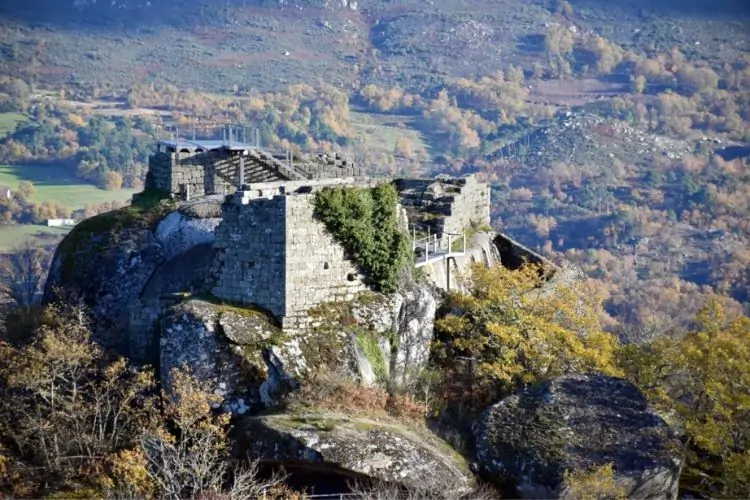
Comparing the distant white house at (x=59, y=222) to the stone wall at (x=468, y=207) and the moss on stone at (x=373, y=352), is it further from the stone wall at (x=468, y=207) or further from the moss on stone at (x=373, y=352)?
the moss on stone at (x=373, y=352)

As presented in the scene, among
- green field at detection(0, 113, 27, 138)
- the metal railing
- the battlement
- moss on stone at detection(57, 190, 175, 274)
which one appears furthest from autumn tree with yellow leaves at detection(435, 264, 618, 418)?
green field at detection(0, 113, 27, 138)

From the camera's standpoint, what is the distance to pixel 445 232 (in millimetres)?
49469

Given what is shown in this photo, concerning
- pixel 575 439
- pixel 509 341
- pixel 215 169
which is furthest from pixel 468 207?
pixel 575 439

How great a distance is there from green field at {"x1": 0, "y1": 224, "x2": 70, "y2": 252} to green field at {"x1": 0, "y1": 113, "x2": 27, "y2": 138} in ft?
147

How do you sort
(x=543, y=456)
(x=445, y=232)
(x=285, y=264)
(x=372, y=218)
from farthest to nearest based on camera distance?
1. (x=445, y=232)
2. (x=372, y=218)
3. (x=285, y=264)
4. (x=543, y=456)

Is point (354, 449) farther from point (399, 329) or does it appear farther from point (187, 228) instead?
point (187, 228)

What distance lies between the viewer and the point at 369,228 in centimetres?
3959

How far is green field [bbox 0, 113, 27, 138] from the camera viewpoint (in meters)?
186

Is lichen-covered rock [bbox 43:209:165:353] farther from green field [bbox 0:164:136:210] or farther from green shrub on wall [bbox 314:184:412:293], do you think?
green field [bbox 0:164:136:210]

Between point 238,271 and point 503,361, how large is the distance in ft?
29.3

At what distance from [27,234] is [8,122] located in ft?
201

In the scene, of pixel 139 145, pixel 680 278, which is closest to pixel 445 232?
pixel 680 278

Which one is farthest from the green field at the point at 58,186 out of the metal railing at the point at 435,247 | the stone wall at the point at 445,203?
the metal railing at the point at 435,247

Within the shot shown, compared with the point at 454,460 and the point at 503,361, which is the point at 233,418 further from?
the point at 503,361
